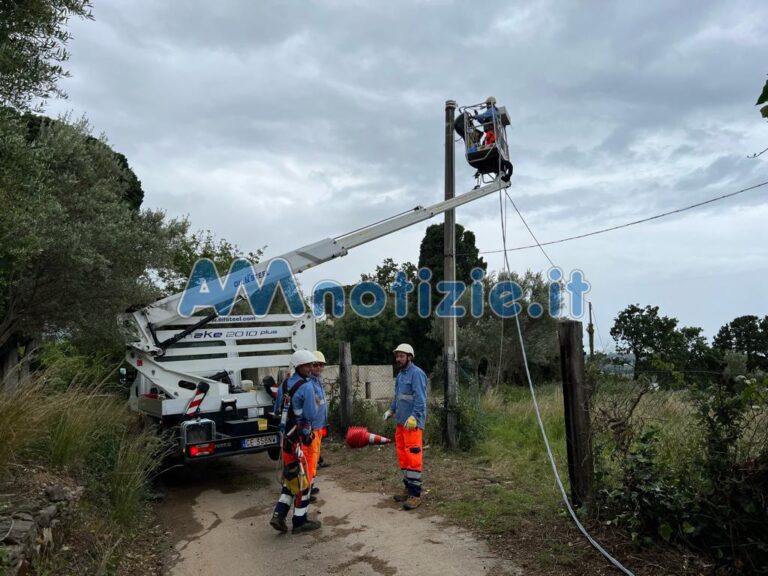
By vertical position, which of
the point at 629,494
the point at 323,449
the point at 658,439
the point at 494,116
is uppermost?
the point at 494,116

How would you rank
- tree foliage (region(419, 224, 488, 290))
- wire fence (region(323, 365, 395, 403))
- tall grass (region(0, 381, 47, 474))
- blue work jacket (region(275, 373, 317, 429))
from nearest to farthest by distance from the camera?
tall grass (region(0, 381, 47, 474)) < blue work jacket (region(275, 373, 317, 429)) < wire fence (region(323, 365, 395, 403)) < tree foliage (region(419, 224, 488, 290))

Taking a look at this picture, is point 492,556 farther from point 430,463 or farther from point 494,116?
point 494,116

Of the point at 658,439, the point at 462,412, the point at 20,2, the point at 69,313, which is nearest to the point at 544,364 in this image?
the point at 462,412

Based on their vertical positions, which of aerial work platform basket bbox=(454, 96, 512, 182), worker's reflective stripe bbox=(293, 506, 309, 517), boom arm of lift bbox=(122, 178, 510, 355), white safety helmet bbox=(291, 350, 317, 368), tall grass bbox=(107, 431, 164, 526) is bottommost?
worker's reflective stripe bbox=(293, 506, 309, 517)

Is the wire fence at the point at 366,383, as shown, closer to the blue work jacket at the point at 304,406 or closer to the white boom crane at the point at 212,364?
the white boom crane at the point at 212,364

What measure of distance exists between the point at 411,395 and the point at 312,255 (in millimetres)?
3833

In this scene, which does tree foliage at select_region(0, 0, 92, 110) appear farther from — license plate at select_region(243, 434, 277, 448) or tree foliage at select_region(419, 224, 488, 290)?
tree foliage at select_region(419, 224, 488, 290)

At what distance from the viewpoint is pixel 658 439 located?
505 cm

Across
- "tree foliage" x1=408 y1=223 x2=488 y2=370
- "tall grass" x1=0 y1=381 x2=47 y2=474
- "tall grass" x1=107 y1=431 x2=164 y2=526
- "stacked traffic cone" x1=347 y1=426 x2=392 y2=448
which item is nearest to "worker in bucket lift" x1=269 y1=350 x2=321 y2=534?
"tall grass" x1=107 y1=431 x2=164 y2=526

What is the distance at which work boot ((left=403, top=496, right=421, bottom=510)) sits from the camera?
661cm

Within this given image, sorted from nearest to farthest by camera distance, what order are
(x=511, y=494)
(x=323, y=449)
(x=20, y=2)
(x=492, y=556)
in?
(x=20, y=2), (x=492, y=556), (x=511, y=494), (x=323, y=449)

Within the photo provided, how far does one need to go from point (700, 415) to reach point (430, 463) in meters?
5.08

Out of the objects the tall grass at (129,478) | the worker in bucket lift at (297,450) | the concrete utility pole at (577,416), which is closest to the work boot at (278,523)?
the worker in bucket lift at (297,450)

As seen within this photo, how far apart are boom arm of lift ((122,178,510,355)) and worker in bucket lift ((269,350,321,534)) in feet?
10.00
